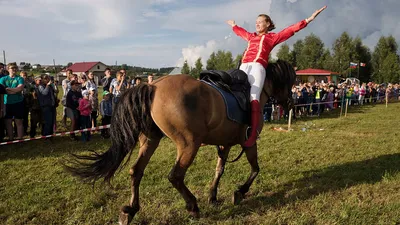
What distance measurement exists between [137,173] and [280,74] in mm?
2485

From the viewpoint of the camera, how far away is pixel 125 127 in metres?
3.29

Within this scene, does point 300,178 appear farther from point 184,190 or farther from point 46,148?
point 46,148

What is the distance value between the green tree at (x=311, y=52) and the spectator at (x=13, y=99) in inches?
2421

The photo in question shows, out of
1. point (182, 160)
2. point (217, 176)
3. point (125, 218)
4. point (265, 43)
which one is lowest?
point (125, 218)

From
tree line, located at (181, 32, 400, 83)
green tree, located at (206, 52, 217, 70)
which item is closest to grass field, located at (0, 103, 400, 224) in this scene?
tree line, located at (181, 32, 400, 83)

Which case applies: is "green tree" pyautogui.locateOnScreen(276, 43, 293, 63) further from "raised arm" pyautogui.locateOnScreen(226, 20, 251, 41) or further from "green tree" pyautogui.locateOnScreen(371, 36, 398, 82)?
"raised arm" pyautogui.locateOnScreen(226, 20, 251, 41)

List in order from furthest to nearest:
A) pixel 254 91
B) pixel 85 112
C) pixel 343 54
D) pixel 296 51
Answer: pixel 296 51
pixel 343 54
pixel 85 112
pixel 254 91

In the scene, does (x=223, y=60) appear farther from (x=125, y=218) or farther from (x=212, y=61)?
(x=125, y=218)

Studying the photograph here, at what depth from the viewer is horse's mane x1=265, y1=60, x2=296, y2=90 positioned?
4.43m

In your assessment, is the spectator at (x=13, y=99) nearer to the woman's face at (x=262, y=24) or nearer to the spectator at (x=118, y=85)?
the spectator at (x=118, y=85)

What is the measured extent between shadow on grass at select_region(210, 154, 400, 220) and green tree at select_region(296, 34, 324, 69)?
6025cm

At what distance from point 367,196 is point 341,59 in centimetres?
5946

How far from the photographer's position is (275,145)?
7672 mm

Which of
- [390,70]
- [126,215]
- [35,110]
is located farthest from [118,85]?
[390,70]
